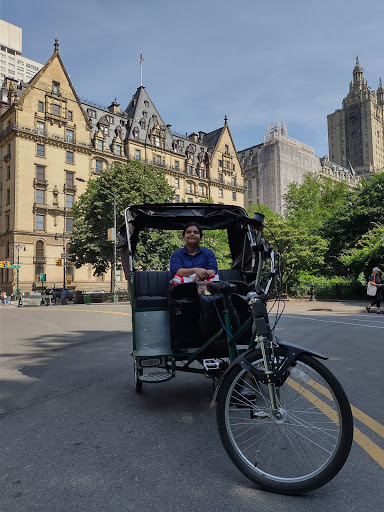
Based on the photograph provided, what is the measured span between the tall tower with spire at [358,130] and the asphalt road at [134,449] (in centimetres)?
A: 15462

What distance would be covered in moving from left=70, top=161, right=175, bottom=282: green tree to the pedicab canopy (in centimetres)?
2992

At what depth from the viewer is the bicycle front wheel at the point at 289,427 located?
8.34ft

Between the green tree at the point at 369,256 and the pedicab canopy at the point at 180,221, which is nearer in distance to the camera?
the pedicab canopy at the point at 180,221

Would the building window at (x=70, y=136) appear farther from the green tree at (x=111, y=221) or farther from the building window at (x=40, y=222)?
the green tree at (x=111, y=221)

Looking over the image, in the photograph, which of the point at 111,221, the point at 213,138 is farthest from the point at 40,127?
the point at 213,138

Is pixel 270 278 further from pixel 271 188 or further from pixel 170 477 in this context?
pixel 271 188

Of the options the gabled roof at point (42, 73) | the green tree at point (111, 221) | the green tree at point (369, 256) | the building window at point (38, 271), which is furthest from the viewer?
the gabled roof at point (42, 73)

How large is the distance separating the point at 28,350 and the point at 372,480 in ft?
26.2

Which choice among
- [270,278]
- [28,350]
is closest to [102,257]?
[28,350]

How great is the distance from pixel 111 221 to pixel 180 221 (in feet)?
111

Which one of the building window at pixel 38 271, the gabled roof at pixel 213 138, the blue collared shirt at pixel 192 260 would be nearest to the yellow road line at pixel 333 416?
the blue collared shirt at pixel 192 260

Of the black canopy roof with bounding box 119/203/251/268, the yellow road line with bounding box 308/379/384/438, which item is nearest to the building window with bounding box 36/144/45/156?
the black canopy roof with bounding box 119/203/251/268

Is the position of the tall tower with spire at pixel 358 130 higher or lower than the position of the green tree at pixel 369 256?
higher

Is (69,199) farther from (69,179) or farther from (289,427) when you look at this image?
(289,427)
